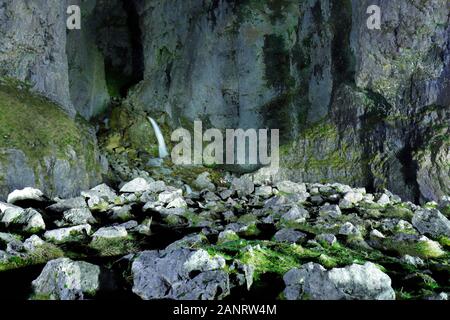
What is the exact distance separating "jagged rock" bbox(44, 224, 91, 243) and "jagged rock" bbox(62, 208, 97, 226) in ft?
2.65

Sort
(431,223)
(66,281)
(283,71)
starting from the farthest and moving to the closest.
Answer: (283,71), (431,223), (66,281)

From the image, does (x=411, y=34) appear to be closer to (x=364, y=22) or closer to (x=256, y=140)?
(x=364, y=22)

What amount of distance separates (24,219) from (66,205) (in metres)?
1.86

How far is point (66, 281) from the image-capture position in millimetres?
4246

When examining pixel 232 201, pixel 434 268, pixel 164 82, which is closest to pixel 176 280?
pixel 434 268

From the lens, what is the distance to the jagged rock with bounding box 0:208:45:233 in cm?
732

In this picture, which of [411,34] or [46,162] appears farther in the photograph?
[411,34]

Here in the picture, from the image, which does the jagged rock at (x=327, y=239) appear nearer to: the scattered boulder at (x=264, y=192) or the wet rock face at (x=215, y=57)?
the scattered boulder at (x=264, y=192)

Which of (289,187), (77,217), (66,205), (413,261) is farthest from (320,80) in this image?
(413,261)

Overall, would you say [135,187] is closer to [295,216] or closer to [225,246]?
[295,216]

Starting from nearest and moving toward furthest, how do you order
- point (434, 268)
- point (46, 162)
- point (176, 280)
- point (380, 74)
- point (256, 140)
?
point (176, 280) → point (434, 268) → point (46, 162) → point (380, 74) → point (256, 140)

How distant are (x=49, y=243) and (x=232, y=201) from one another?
6216mm

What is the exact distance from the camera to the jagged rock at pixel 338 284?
13.4ft

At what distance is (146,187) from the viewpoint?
42.7ft
